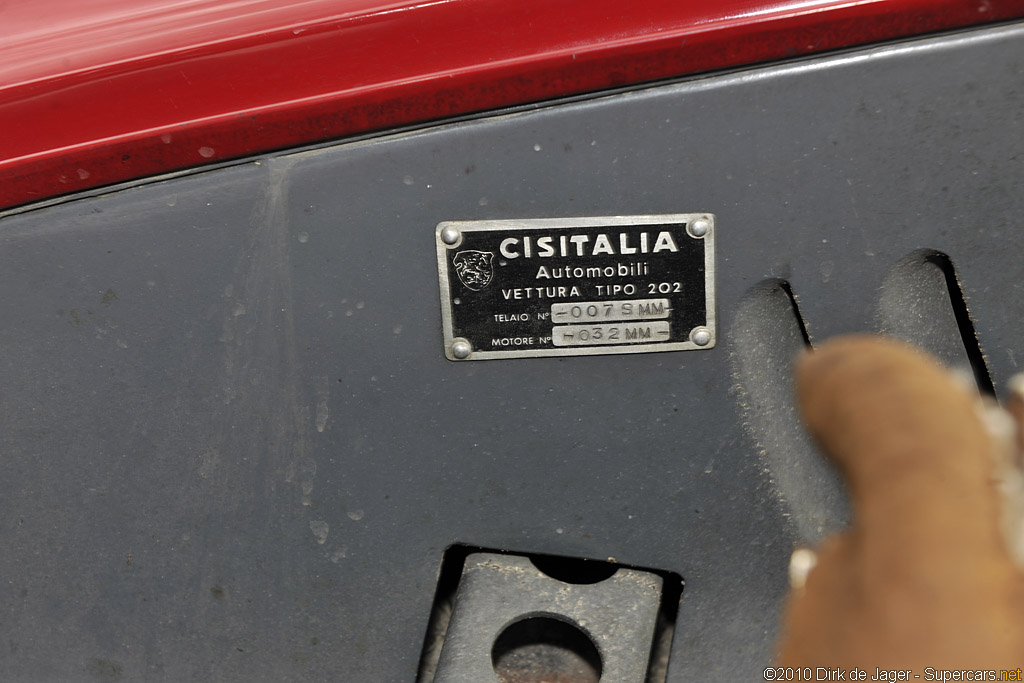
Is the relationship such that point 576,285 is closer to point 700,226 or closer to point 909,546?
point 700,226

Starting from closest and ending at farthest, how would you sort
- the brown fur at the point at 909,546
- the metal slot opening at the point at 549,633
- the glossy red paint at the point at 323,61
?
the brown fur at the point at 909,546
the glossy red paint at the point at 323,61
the metal slot opening at the point at 549,633

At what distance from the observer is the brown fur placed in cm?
36

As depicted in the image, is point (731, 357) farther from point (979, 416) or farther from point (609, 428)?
point (979, 416)

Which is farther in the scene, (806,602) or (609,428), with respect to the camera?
(609,428)

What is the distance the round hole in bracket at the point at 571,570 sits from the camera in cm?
86

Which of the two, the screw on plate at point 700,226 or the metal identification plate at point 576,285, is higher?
the screw on plate at point 700,226

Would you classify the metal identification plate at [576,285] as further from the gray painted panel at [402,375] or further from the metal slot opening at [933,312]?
the metal slot opening at [933,312]

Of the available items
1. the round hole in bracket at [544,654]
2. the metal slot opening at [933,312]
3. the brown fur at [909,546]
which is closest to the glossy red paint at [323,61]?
the metal slot opening at [933,312]

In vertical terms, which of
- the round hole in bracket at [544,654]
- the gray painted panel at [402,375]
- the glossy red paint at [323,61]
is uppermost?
the glossy red paint at [323,61]

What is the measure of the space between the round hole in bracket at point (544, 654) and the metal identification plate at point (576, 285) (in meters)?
0.28

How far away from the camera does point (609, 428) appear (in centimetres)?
77

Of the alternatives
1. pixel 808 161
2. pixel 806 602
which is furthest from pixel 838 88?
pixel 806 602

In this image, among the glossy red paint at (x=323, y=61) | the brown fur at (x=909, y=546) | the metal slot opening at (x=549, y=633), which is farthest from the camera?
the metal slot opening at (x=549, y=633)

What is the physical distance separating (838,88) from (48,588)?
800 mm
